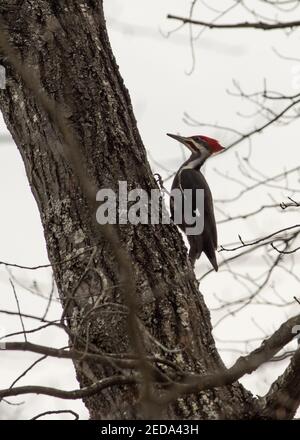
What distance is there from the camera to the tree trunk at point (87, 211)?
2771mm

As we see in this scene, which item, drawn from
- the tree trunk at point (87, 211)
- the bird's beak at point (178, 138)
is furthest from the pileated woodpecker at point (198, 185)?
the tree trunk at point (87, 211)

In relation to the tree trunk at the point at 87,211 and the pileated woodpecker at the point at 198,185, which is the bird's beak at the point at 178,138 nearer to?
the pileated woodpecker at the point at 198,185

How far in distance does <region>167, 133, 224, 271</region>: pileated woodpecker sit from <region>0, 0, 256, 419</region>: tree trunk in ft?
5.45

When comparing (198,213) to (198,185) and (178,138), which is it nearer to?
(198,185)

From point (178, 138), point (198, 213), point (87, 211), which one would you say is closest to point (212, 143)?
point (178, 138)

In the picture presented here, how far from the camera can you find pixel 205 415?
8.78ft

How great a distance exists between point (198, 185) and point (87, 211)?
2538 mm

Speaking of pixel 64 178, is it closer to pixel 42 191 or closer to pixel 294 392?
pixel 42 191

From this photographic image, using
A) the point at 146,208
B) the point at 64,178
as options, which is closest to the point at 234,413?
the point at 146,208

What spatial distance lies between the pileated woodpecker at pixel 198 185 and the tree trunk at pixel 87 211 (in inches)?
65.4

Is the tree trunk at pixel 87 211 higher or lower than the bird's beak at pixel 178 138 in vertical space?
lower

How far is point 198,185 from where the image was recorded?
5527mm

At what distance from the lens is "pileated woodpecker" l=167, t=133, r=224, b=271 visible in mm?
5266
